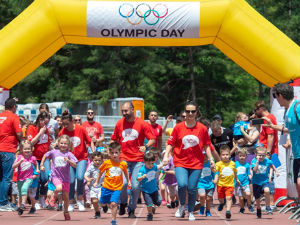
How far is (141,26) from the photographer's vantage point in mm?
13352

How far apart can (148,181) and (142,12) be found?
3491mm

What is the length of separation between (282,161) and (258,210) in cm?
273

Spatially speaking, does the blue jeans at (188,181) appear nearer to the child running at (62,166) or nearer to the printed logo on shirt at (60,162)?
the child running at (62,166)

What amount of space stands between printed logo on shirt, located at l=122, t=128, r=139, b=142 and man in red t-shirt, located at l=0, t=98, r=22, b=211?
2104mm

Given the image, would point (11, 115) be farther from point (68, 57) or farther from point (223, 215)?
point (68, 57)

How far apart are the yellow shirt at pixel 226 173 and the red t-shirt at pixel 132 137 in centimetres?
131

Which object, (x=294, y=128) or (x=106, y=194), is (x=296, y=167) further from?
(x=106, y=194)

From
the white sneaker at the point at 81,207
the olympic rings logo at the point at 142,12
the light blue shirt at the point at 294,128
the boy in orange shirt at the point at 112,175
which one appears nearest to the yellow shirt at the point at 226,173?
the boy in orange shirt at the point at 112,175

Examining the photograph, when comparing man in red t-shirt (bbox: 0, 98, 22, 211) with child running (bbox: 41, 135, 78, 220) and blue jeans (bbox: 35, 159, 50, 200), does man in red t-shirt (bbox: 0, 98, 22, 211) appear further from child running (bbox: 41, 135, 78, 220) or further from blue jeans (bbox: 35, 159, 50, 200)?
child running (bbox: 41, 135, 78, 220)

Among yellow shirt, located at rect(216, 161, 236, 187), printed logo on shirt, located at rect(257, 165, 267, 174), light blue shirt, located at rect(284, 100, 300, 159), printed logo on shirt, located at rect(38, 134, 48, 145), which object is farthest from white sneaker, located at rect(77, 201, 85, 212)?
light blue shirt, located at rect(284, 100, 300, 159)

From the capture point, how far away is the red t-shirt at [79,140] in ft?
43.2

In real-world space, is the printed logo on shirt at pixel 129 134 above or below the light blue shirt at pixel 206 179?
above

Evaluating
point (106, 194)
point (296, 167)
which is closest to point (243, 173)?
point (106, 194)

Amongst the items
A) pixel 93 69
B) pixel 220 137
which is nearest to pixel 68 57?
pixel 93 69
